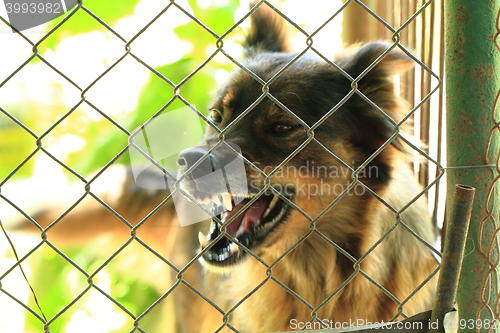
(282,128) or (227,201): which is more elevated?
(282,128)

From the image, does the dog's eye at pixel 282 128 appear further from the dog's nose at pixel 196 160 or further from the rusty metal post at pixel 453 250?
the rusty metal post at pixel 453 250

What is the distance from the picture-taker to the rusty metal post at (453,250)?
1148mm

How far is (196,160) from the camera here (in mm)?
1713

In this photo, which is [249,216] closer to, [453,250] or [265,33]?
[453,250]

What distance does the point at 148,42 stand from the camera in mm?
3695

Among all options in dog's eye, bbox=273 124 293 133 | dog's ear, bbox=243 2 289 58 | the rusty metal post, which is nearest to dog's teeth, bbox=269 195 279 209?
dog's eye, bbox=273 124 293 133

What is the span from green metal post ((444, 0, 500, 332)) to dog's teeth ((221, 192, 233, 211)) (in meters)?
1.06

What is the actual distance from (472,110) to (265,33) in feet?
6.54

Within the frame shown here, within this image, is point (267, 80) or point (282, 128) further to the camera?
point (267, 80)

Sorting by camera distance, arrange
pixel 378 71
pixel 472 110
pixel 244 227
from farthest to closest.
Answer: pixel 378 71, pixel 244 227, pixel 472 110

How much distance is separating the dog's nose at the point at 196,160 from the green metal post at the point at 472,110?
3.27 feet

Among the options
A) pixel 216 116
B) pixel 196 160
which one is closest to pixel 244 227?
pixel 196 160

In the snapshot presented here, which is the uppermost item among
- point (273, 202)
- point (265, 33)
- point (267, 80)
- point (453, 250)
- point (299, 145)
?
point (265, 33)

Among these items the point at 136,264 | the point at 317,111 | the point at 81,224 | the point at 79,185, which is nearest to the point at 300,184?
the point at 317,111
